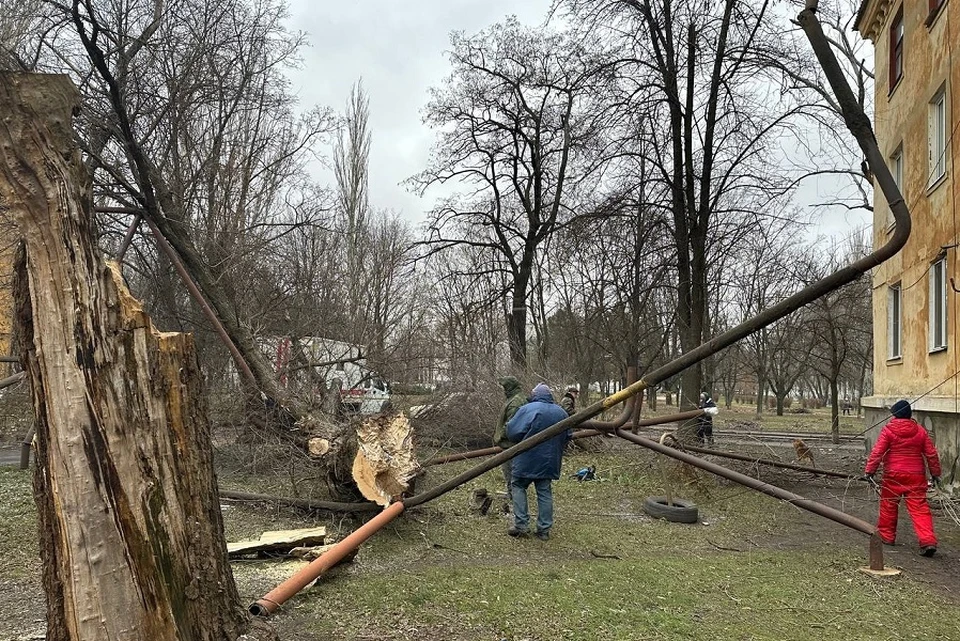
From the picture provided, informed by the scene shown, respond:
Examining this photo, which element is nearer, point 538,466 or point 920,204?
point 538,466

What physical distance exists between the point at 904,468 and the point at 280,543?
6.31m

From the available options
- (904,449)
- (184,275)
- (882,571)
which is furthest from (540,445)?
(184,275)

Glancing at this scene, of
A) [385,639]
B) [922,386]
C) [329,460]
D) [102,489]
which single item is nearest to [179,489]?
[102,489]

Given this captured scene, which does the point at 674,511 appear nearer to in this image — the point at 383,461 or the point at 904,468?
the point at 904,468

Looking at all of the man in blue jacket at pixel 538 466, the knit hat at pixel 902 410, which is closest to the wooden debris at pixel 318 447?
the man in blue jacket at pixel 538 466

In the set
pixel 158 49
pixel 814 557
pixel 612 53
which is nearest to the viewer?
pixel 814 557

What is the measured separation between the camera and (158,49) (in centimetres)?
1041

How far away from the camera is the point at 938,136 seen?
10820mm

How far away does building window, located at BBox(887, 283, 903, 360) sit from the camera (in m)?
13.2

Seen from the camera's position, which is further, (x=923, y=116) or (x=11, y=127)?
(x=923, y=116)

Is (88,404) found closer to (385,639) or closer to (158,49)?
(385,639)

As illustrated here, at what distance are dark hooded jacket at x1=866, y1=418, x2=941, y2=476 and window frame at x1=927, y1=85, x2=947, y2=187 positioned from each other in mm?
5400

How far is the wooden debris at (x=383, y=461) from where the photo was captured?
267 inches

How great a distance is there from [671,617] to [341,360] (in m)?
7.08
